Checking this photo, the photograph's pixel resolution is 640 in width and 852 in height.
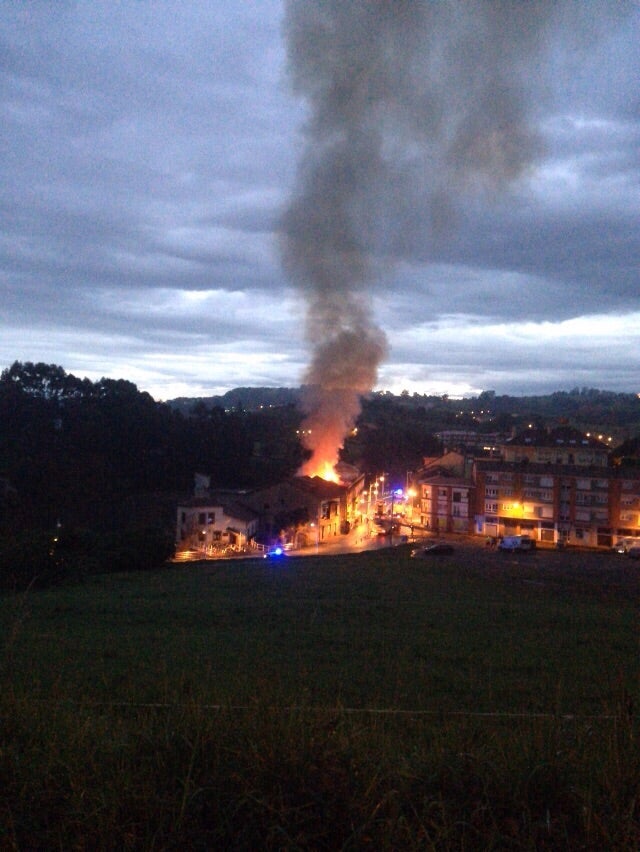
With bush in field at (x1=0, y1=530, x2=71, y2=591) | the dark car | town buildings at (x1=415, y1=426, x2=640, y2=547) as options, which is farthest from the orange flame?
bush in field at (x1=0, y1=530, x2=71, y2=591)

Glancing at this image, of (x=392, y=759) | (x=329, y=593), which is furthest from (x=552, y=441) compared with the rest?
(x=392, y=759)

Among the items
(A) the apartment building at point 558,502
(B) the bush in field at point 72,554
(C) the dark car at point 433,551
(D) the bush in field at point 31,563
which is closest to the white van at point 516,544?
(C) the dark car at point 433,551

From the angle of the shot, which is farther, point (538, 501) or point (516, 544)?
point (538, 501)

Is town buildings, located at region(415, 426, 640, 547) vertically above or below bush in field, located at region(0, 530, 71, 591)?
above

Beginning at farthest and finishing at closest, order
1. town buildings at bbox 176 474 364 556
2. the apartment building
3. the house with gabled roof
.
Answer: the apartment building, town buildings at bbox 176 474 364 556, the house with gabled roof

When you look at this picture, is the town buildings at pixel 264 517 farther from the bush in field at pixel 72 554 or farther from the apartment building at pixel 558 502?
the apartment building at pixel 558 502

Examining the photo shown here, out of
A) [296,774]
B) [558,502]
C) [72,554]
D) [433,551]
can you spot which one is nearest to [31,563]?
[72,554]

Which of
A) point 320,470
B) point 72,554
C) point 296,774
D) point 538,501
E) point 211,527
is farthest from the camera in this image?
point 320,470

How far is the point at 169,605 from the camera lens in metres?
Answer: 13.9

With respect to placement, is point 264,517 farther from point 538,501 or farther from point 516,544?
point 538,501

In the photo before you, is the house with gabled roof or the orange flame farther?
the orange flame

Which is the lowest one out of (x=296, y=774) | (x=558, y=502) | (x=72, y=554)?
(x=72, y=554)

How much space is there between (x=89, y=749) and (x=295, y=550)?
32.1 meters

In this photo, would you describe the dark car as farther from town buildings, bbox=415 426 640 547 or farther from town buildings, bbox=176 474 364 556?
town buildings, bbox=415 426 640 547
